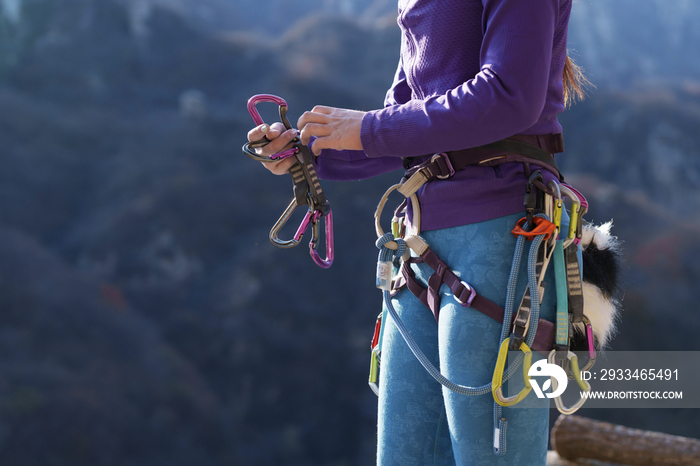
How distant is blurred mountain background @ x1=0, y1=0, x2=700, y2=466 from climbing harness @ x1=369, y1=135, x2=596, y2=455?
42.9 feet

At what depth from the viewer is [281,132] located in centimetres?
101

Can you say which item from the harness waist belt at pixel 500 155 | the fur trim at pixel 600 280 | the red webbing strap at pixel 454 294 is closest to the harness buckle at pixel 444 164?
the harness waist belt at pixel 500 155

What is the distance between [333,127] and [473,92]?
0.70ft

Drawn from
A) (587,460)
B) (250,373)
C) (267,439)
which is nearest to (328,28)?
(250,373)

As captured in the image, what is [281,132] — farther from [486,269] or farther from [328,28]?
[328,28]

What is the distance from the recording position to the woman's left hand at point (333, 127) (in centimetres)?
84

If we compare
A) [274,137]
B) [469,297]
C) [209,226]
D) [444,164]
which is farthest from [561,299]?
[209,226]

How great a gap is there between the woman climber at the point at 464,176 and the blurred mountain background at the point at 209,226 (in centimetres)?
1300

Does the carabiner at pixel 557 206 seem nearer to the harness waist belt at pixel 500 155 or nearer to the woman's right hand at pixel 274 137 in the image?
the harness waist belt at pixel 500 155

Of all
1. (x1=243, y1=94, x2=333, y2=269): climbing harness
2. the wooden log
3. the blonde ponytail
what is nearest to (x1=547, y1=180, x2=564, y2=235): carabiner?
the blonde ponytail

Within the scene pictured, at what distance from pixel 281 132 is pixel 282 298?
15.6 meters

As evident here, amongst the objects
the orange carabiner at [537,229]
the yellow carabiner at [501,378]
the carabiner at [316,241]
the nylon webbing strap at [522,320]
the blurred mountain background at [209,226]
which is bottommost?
the yellow carabiner at [501,378]

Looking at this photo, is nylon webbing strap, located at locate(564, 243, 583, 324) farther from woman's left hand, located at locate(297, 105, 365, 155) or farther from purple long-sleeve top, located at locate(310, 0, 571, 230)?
woman's left hand, located at locate(297, 105, 365, 155)

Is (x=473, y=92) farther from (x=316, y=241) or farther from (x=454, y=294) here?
(x=316, y=241)
